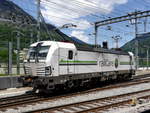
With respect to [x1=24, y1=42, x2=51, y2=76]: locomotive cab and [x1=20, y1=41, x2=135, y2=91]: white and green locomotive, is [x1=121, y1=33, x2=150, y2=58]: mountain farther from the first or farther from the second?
[x1=24, y1=42, x2=51, y2=76]: locomotive cab

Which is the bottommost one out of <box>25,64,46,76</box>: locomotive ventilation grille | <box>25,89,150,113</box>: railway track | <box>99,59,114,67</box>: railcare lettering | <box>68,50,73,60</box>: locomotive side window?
<box>25,89,150,113</box>: railway track

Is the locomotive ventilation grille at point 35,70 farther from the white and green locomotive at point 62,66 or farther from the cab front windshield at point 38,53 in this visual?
the cab front windshield at point 38,53

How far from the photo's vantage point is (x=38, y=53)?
1412cm

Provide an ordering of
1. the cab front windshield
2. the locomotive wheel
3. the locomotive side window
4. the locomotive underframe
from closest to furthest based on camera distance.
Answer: the locomotive underframe, the cab front windshield, the locomotive side window, the locomotive wheel

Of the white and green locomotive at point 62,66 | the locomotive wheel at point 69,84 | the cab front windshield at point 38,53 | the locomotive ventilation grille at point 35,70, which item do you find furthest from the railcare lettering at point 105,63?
the locomotive ventilation grille at point 35,70

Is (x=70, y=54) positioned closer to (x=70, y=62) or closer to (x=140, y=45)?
(x=70, y=62)

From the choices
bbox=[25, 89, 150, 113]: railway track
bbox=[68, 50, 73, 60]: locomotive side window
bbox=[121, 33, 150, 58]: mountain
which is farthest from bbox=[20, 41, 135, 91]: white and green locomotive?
bbox=[121, 33, 150, 58]: mountain

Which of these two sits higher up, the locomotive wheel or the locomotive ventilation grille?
the locomotive ventilation grille

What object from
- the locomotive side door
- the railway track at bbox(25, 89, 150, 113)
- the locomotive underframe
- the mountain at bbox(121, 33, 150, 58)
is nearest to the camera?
the railway track at bbox(25, 89, 150, 113)

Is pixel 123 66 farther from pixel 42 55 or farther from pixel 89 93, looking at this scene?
pixel 42 55

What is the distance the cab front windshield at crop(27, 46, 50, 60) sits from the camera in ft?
45.2

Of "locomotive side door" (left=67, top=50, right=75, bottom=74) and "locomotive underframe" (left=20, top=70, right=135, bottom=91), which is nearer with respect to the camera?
"locomotive underframe" (left=20, top=70, right=135, bottom=91)

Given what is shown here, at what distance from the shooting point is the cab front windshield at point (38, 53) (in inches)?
542

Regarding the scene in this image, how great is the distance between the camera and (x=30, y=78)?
44.5ft
